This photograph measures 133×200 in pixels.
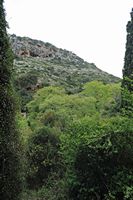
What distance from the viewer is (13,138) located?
13312 millimetres

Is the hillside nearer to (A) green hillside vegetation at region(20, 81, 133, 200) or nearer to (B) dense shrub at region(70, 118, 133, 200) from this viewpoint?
(A) green hillside vegetation at region(20, 81, 133, 200)

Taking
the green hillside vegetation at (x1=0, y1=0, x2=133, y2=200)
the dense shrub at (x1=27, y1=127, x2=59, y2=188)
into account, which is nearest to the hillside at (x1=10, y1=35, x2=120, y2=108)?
the green hillside vegetation at (x1=0, y1=0, x2=133, y2=200)

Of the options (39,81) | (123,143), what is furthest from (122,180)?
(39,81)

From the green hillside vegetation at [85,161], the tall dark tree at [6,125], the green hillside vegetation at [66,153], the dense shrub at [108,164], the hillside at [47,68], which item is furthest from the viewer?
the hillside at [47,68]

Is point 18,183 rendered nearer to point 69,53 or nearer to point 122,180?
point 122,180

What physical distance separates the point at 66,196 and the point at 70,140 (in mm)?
2719

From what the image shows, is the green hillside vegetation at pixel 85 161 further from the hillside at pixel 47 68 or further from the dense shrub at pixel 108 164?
the hillside at pixel 47 68

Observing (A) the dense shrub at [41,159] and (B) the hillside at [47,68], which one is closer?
(A) the dense shrub at [41,159]

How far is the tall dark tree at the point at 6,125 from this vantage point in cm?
1252

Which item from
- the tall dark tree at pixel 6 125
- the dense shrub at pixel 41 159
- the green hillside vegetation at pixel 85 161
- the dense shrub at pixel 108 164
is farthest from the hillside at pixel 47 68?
the tall dark tree at pixel 6 125

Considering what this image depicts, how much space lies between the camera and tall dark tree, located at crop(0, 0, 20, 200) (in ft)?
41.1

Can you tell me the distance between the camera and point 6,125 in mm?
12742

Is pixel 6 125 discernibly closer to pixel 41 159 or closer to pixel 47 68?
pixel 41 159

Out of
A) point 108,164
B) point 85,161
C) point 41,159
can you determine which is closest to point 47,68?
point 41,159
